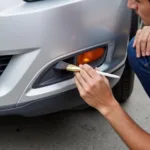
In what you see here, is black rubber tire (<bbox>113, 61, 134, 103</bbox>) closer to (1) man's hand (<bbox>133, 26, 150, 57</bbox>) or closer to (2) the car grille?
(1) man's hand (<bbox>133, 26, 150, 57</bbox>)

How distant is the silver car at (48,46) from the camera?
5.65 feet

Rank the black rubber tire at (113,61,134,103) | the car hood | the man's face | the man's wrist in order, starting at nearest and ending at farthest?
the man's face
the man's wrist
the car hood
the black rubber tire at (113,61,134,103)

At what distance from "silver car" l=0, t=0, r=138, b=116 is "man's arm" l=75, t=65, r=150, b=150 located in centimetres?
30

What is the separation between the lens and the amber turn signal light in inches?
75.0

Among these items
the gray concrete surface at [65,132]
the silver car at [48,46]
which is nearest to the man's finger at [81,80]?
the silver car at [48,46]

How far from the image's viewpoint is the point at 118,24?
2014 mm

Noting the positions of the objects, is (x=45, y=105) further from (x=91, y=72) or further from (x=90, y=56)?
(x=91, y=72)

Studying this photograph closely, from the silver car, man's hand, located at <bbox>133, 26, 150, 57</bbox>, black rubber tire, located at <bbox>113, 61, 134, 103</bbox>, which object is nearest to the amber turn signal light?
the silver car

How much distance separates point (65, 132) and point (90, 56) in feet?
2.42

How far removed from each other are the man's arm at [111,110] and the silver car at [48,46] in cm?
30

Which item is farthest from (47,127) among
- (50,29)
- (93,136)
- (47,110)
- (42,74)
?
(50,29)

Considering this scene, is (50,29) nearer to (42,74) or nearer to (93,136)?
(42,74)

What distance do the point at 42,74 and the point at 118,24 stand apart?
0.51 metres

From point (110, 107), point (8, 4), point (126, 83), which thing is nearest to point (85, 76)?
point (110, 107)
